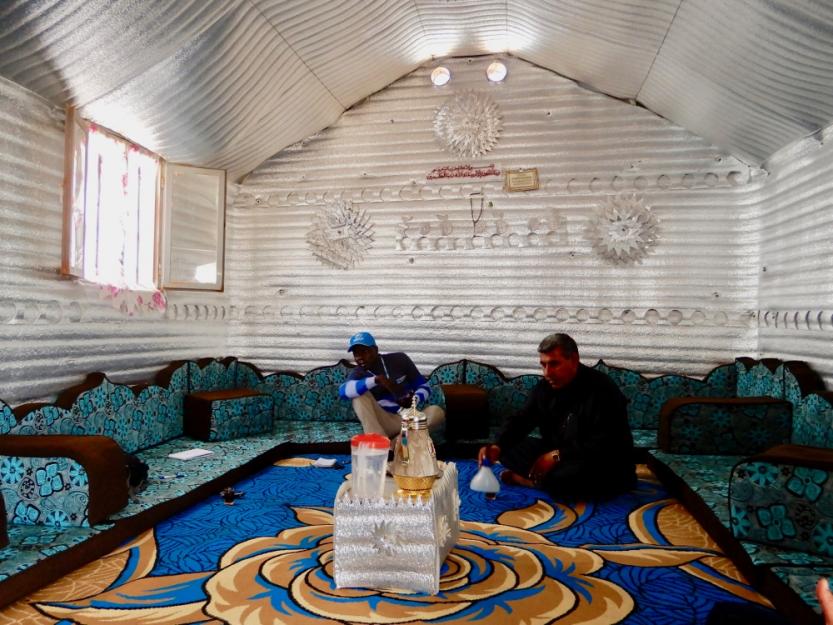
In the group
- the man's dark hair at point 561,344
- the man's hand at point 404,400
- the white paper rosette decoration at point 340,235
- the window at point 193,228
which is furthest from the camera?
the white paper rosette decoration at point 340,235

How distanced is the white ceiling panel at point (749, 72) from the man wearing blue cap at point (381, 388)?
3096mm

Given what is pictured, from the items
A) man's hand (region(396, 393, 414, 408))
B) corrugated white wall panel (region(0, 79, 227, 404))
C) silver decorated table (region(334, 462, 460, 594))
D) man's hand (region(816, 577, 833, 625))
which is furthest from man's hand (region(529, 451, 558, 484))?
corrugated white wall panel (region(0, 79, 227, 404))

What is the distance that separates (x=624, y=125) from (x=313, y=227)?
3.17 m

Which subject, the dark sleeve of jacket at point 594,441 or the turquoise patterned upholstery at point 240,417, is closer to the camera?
the dark sleeve of jacket at point 594,441

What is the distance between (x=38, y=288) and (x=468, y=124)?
395 centimetres

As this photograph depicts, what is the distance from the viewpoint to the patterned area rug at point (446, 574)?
239 cm

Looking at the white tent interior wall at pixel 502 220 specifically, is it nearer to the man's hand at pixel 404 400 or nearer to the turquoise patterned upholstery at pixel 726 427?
the turquoise patterned upholstery at pixel 726 427

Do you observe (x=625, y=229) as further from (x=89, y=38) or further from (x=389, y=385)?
(x=89, y=38)

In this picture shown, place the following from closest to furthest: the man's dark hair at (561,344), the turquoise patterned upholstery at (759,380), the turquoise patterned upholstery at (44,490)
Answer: the turquoise patterned upholstery at (44,490)
the man's dark hair at (561,344)
the turquoise patterned upholstery at (759,380)

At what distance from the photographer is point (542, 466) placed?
3.86m

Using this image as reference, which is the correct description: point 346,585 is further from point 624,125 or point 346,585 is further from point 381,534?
point 624,125

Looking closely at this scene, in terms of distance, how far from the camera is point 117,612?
2.40 m

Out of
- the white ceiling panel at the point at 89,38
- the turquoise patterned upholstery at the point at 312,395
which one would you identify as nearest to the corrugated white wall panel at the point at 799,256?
the turquoise patterned upholstery at the point at 312,395

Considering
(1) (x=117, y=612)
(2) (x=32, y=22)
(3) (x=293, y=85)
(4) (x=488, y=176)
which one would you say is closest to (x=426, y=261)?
(4) (x=488, y=176)
